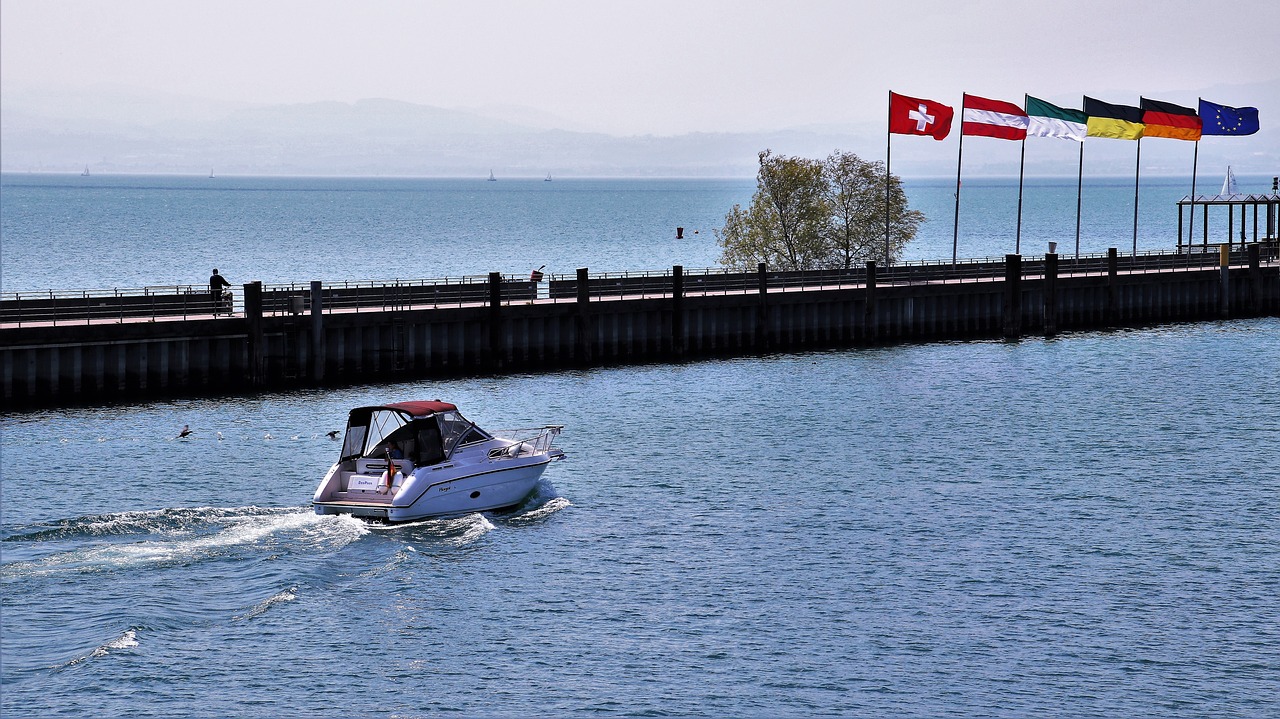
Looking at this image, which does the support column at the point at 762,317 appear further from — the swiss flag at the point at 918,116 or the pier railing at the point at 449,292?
the swiss flag at the point at 918,116

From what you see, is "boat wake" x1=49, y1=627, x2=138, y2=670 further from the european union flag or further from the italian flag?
the european union flag

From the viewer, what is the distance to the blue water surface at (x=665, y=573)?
2947cm

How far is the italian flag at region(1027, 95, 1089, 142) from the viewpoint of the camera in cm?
8694

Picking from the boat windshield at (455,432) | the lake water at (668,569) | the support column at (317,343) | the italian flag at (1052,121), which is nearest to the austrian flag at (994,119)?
the italian flag at (1052,121)

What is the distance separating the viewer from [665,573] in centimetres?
3669

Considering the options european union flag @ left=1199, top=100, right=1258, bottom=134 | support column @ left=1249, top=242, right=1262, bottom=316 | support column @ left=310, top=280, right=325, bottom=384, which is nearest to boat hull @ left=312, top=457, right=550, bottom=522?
support column @ left=310, top=280, right=325, bottom=384

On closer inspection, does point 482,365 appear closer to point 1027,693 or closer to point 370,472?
point 370,472

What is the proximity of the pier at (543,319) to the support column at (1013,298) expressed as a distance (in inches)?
4.6

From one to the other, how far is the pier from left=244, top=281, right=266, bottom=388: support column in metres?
0.06

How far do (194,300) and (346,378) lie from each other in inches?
311

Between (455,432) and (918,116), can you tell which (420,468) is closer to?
(455,432)

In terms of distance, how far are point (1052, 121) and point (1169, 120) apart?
13.5 metres

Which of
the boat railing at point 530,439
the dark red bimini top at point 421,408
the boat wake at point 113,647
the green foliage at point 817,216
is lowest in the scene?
the boat wake at point 113,647

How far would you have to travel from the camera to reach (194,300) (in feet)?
208
